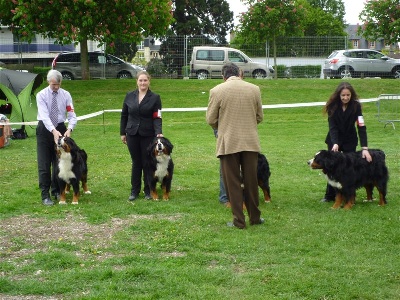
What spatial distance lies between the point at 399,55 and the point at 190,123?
26.3 m

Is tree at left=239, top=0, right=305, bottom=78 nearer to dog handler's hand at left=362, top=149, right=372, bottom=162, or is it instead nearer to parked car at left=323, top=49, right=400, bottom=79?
parked car at left=323, top=49, right=400, bottom=79

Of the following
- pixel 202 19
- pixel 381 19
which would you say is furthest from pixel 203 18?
pixel 381 19

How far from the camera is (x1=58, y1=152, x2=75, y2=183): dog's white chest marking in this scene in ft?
29.5

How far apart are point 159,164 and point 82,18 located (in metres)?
18.1

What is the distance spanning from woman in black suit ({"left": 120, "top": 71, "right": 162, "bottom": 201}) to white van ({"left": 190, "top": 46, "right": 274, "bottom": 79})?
21344 millimetres

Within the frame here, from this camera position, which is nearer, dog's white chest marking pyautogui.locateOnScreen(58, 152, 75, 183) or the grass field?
the grass field

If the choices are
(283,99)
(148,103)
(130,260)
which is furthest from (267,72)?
(130,260)

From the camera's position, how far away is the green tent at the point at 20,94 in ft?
62.5

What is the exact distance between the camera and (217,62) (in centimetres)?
3084

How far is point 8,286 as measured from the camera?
17.8ft

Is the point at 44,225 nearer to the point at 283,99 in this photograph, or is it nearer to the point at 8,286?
the point at 8,286

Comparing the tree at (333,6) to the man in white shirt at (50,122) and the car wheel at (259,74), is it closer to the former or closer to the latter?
the car wheel at (259,74)

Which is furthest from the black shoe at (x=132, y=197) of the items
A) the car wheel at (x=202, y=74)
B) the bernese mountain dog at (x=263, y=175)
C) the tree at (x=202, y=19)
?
the tree at (x=202, y=19)

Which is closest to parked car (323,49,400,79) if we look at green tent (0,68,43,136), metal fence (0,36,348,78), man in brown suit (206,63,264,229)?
metal fence (0,36,348,78)
